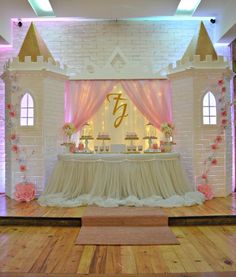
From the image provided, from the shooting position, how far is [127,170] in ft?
19.0

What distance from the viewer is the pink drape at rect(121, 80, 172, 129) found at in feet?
22.8

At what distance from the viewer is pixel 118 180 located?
5.78 meters

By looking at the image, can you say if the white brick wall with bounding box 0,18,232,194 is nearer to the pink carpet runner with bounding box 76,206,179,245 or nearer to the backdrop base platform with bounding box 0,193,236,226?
the backdrop base platform with bounding box 0,193,236,226

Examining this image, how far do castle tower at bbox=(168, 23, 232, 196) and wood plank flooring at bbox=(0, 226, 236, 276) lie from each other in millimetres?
1982

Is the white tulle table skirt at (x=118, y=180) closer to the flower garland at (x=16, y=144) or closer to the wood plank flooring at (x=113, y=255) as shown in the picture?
the flower garland at (x=16, y=144)

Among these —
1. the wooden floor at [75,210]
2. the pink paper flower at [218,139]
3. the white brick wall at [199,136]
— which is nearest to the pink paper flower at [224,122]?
the white brick wall at [199,136]

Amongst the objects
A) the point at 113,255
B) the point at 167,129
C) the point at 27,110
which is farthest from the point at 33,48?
the point at 113,255

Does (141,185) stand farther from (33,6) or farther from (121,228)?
(33,6)

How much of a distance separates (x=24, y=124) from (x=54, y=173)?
1238 millimetres

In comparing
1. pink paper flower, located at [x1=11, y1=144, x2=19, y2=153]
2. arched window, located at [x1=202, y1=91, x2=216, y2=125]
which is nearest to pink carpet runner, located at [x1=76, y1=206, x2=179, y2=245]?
pink paper flower, located at [x1=11, y1=144, x2=19, y2=153]

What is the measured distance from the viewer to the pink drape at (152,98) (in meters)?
6.94

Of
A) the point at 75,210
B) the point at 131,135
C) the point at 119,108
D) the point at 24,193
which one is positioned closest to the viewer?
the point at 75,210

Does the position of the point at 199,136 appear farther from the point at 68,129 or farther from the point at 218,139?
the point at 68,129

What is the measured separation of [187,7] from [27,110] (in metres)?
4.14
